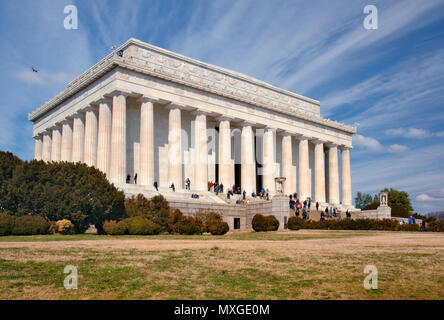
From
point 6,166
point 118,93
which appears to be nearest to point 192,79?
point 118,93

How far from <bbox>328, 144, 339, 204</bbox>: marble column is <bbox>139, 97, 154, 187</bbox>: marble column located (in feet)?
Answer: 112

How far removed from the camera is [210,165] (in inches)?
2281

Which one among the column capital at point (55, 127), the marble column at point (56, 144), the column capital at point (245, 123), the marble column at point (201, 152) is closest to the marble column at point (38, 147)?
the column capital at point (55, 127)

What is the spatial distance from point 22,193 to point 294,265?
2368cm

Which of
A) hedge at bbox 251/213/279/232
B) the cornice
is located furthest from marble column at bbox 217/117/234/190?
hedge at bbox 251/213/279/232

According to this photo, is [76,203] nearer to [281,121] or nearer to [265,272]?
[265,272]

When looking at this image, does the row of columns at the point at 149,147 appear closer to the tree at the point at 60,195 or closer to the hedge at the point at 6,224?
the tree at the point at 60,195

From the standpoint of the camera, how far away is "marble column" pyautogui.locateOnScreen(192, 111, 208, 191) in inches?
2094

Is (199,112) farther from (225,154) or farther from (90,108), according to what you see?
(90,108)

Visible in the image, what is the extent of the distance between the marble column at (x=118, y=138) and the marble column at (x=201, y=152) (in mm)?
9768

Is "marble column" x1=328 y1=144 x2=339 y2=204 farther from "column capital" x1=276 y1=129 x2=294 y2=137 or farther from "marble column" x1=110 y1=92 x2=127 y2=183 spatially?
"marble column" x1=110 y1=92 x2=127 y2=183

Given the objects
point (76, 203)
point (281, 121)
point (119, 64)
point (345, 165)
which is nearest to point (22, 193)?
point (76, 203)

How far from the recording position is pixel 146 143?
4866 cm

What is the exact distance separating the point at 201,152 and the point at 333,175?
2773cm
